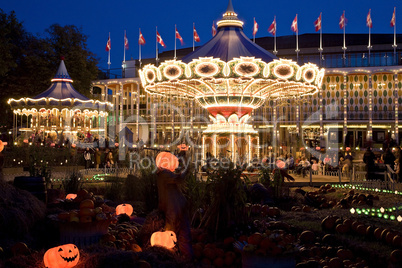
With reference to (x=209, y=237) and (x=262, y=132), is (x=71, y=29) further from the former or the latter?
(x=209, y=237)

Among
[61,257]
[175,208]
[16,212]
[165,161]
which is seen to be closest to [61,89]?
[16,212]

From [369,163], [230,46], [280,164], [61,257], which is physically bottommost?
[61,257]

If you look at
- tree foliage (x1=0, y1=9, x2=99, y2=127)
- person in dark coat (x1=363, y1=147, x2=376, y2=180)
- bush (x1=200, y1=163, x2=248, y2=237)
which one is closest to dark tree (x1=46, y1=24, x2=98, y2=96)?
tree foliage (x1=0, y1=9, x2=99, y2=127)

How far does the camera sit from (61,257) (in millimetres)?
5328

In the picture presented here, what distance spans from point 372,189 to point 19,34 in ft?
91.9

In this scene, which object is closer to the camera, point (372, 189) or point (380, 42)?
point (372, 189)

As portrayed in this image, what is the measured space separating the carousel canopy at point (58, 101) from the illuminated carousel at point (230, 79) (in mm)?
9104

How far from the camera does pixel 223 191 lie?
748 cm

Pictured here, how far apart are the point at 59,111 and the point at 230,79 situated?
17.5m

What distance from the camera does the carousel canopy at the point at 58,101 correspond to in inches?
1155

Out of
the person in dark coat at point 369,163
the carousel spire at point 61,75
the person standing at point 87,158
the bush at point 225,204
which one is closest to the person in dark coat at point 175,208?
the bush at point 225,204

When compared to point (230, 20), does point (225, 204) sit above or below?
below

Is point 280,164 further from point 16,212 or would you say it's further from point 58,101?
point 58,101

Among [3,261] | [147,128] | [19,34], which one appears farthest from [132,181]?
[147,128]
